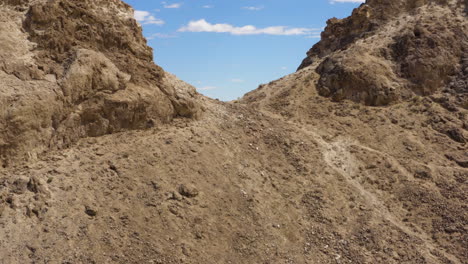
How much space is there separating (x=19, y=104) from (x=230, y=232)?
6398 mm

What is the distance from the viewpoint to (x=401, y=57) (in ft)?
77.3

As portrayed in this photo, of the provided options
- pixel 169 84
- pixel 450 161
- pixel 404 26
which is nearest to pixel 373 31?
pixel 404 26

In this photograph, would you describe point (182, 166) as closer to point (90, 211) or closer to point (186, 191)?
point (186, 191)

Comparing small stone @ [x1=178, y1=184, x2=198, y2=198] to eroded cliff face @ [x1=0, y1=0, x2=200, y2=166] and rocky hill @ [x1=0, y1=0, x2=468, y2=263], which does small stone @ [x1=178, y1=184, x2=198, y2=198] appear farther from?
eroded cliff face @ [x1=0, y1=0, x2=200, y2=166]

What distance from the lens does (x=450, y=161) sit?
19.0 meters

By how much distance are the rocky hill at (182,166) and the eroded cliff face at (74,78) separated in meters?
0.04

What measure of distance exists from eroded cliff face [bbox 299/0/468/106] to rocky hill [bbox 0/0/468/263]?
126 cm

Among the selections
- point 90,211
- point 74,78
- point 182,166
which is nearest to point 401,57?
point 182,166

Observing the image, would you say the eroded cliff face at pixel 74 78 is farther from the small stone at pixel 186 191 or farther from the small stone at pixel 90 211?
the small stone at pixel 186 191

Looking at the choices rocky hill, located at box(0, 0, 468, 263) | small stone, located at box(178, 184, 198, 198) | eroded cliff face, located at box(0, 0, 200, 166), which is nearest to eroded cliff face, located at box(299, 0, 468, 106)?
rocky hill, located at box(0, 0, 468, 263)

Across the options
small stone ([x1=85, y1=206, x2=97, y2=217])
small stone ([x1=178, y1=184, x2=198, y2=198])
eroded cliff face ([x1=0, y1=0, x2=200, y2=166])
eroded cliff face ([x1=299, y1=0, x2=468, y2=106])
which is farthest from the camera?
eroded cliff face ([x1=299, y1=0, x2=468, y2=106])

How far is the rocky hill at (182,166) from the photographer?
39.7ft

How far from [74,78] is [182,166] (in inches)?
157

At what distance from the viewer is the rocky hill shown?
477 inches
